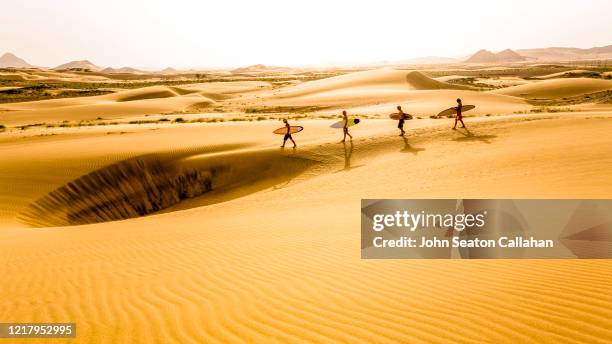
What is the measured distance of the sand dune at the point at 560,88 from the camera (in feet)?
138

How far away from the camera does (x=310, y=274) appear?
548 cm

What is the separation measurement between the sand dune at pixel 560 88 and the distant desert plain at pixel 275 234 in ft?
94.9

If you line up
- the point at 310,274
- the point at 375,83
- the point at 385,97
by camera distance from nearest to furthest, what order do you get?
the point at 310,274
the point at 385,97
the point at 375,83

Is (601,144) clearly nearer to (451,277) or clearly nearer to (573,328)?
(451,277)

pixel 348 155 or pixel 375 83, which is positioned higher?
pixel 375 83

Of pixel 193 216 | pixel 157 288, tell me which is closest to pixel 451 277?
pixel 157 288

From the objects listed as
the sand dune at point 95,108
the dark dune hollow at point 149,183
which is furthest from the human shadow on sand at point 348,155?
the sand dune at point 95,108

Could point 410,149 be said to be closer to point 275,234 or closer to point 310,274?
point 275,234

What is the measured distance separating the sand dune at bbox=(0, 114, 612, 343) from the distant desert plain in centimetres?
3

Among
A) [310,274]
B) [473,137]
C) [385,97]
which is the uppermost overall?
[385,97]

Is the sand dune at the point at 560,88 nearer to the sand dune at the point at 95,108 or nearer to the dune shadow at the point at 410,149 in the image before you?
the dune shadow at the point at 410,149

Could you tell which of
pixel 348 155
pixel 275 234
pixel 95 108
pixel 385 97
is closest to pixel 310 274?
pixel 275 234

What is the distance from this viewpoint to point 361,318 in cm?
407

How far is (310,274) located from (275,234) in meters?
2.51
